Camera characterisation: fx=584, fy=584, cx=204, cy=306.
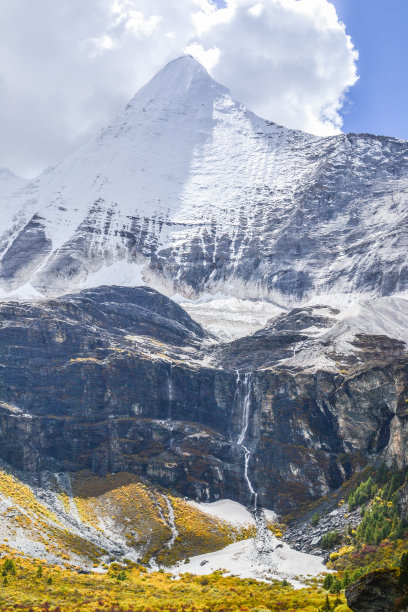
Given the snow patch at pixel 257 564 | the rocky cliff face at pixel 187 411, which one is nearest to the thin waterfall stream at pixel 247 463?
the rocky cliff face at pixel 187 411

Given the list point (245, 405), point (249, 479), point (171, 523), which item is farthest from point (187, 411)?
point (171, 523)

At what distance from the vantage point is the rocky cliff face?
106000 mm

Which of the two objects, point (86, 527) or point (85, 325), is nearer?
point (86, 527)

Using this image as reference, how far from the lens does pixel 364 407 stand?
349 feet

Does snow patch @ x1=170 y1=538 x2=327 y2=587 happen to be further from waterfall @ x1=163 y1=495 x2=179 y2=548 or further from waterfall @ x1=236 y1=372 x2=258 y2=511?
waterfall @ x1=236 y1=372 x2=258 y2=511

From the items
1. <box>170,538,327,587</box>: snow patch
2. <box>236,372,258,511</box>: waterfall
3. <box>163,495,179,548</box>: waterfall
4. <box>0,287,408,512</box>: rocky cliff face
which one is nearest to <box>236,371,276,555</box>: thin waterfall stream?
<box>236,372,258,511</box>: waterfall

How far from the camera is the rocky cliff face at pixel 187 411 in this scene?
348ft

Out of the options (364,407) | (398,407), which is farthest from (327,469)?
(398,407)

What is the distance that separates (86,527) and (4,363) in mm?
51188

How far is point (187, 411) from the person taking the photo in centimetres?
13250

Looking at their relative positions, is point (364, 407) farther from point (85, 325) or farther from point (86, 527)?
point (85, 325)

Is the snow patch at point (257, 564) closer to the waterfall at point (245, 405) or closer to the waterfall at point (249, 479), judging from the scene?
the waterfall at point (249, 479)

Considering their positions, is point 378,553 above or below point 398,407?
below

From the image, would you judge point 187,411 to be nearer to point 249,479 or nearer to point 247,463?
point 247,463
